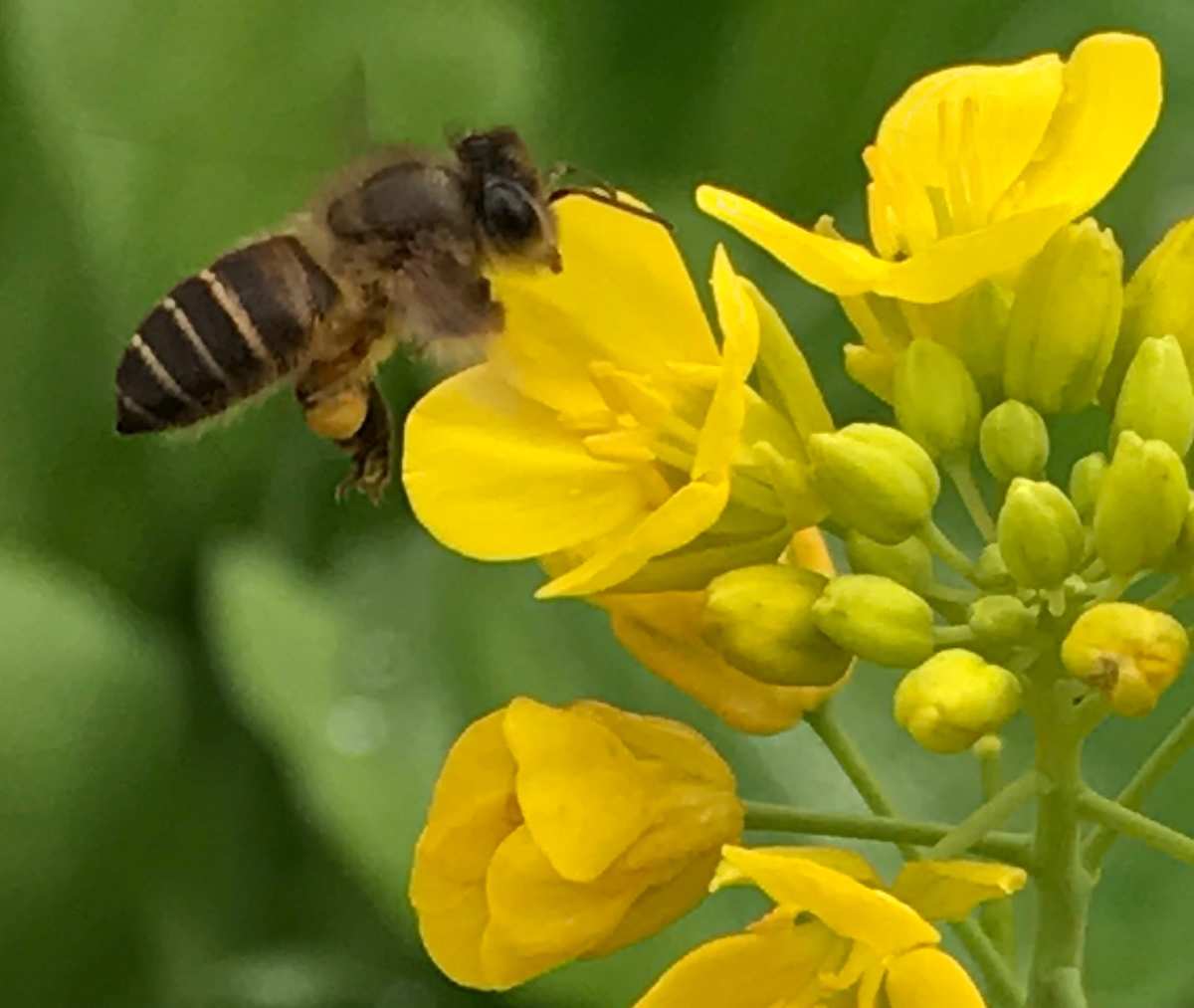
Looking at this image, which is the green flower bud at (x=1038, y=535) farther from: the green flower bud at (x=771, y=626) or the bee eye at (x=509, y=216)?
the bee eye at (x=509, y=216)

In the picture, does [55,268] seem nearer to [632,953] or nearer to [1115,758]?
[632,953]

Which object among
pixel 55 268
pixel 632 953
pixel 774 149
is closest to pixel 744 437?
pixel 632 953

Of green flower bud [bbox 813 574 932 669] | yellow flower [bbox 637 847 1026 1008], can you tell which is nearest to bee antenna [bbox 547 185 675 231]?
green flower bud [bbox 813 574 932 669]

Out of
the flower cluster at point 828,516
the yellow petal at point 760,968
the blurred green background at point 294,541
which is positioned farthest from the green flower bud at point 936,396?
the blurred green background at point 294,541

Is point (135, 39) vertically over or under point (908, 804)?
over

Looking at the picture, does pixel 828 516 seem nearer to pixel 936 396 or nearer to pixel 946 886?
pixel 936 396

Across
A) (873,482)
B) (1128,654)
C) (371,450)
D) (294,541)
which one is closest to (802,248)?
(873,482)

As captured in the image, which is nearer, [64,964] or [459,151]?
[459,151]
